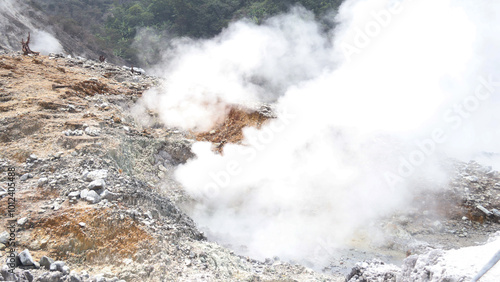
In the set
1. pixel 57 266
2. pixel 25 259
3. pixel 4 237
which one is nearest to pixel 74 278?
pixel 57 266

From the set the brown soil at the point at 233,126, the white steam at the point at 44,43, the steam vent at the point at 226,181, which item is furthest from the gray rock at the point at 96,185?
the white steam at the point at 44,43

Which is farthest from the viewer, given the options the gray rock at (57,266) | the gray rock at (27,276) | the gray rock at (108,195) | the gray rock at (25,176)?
the gray rock at (25,176)

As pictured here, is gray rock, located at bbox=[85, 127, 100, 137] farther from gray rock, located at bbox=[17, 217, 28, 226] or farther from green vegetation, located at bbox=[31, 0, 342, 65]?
green vegetation, located at bbox=[31, 0, 342, 65]

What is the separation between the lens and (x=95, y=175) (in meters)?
4.23

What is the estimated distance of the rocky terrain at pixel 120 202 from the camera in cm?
331

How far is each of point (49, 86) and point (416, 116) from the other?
11.1 metres

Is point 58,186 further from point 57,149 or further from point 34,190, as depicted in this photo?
point 57,149

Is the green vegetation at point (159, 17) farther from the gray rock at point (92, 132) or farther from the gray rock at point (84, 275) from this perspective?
the gray rock at point (84, 275)

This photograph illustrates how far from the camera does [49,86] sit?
691cm

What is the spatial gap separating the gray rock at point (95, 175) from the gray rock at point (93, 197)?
374mm

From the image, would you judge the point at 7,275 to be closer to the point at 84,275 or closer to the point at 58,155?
the point at 84,275

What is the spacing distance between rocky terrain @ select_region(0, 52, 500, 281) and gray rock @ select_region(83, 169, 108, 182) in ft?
0.05

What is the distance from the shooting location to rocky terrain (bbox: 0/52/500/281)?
10.9 feet

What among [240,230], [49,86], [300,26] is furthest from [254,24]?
[240,230]
